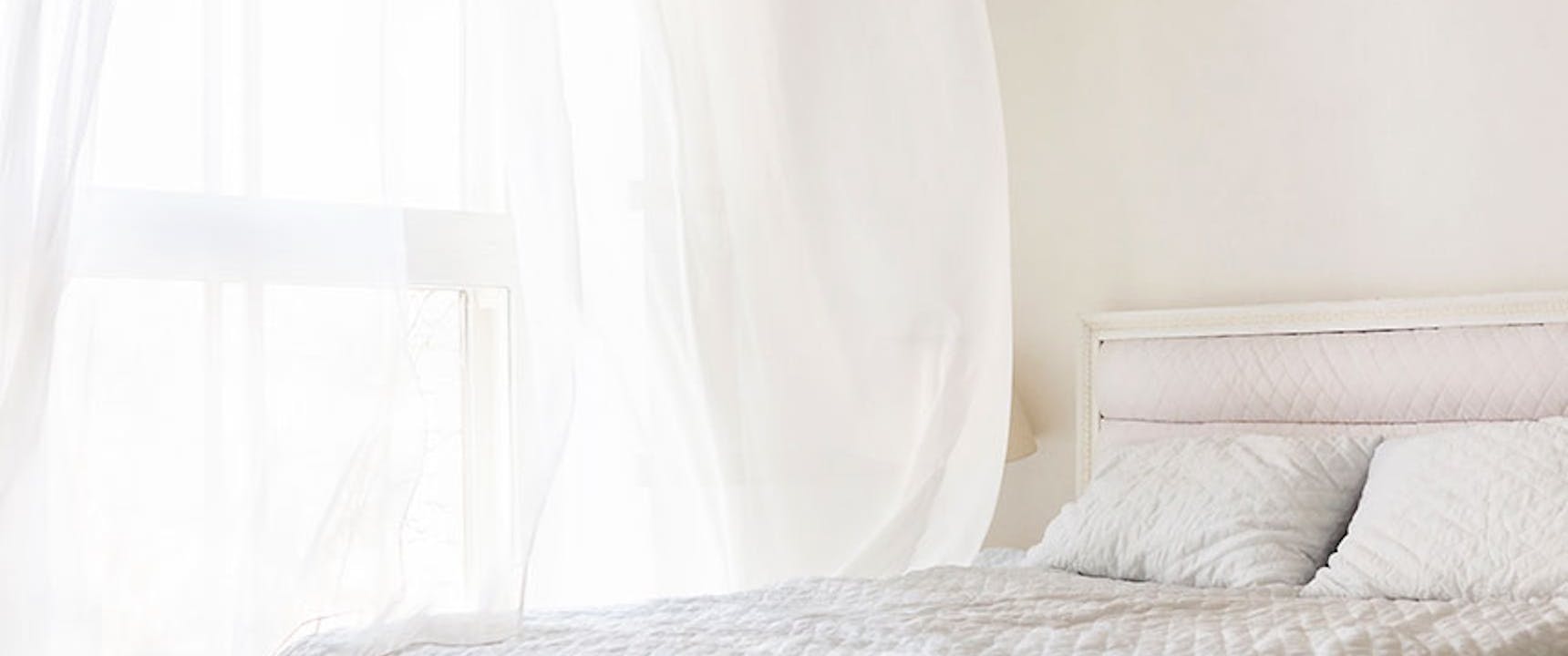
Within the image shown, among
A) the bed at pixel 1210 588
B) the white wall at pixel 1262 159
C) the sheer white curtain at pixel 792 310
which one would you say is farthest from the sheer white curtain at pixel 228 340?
the white wall at pixel 1262 159

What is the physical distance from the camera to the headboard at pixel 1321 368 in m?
2.77

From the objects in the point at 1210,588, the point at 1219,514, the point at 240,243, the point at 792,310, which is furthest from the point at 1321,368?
the point at 240,243

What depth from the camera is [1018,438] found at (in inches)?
136

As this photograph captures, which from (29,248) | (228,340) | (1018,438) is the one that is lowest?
(1018,438)

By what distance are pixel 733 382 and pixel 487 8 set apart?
0.85 m

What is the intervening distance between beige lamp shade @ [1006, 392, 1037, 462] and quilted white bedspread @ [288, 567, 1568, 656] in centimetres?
84

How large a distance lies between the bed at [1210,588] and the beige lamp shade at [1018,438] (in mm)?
120

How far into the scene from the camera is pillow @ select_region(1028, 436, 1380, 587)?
2672 millimetres

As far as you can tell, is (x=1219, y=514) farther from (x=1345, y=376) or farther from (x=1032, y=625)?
(x=1032, y=625)

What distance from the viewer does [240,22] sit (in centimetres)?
239

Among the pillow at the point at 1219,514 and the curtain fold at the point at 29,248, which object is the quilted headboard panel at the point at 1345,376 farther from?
the curtain fold at the point at 29,248

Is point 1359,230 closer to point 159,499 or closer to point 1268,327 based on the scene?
point 1268,327

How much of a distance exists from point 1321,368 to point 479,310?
147 centimetres

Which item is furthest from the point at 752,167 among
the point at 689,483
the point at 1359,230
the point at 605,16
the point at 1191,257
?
the point at 1359,230
